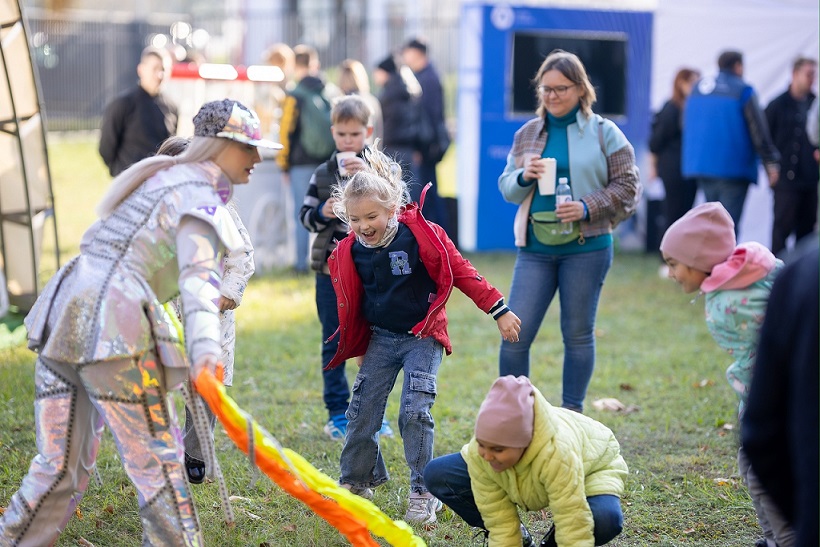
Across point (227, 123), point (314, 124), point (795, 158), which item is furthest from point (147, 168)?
point (795, 158)

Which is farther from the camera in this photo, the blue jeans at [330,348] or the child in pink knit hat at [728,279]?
the blue jeans at [330,348]

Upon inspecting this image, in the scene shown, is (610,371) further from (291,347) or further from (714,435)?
(291,347)

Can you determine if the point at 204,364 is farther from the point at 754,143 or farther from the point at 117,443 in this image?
the point at 754,143

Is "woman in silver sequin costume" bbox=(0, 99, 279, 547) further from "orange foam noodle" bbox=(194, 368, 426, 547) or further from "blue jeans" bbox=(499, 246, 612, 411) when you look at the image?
"blue jeans" bbox=(499, 246, 612, 411)

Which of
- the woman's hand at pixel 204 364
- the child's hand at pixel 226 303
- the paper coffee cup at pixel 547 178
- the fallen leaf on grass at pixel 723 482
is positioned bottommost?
the fallen leaf on grass at pixel 723 482

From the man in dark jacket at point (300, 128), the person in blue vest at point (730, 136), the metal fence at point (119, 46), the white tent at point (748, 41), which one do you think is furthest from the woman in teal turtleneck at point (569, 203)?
the metal fence at point (119, 46)

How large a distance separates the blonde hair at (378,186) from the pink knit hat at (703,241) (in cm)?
127

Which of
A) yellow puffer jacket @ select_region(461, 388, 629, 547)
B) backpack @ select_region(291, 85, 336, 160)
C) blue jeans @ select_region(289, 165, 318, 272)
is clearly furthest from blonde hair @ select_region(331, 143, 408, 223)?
backpack @ select_region(291, 85, 336, 160)

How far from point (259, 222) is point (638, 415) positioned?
582 cm

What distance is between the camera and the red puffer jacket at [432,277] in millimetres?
4488

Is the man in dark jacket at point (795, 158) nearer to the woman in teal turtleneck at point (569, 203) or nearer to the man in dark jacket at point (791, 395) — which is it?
the woman in teal turtleneck at point (569, 203)

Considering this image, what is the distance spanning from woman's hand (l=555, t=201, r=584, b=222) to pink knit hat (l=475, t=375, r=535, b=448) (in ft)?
6.39

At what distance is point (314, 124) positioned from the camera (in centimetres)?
1050

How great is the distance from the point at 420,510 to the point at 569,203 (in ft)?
5.95
